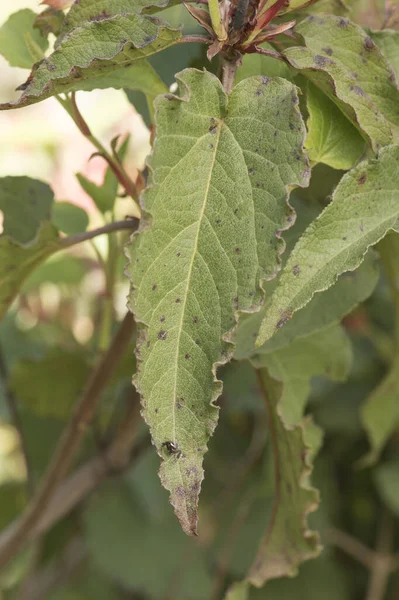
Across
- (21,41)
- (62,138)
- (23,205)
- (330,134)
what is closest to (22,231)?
(23,205)

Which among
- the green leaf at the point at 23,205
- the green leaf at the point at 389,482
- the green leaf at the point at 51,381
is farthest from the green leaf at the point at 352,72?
the green leaf at the point at 389,482

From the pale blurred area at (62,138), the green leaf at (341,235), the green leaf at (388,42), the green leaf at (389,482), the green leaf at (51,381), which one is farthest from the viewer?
the pale blurred area at (62,138)

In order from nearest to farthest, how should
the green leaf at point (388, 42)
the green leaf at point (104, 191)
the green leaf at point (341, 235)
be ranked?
1. the green leaf at point (341, 235)
2. the green leaf at point (388, 42)
3. the green leaf at point (104, 191)

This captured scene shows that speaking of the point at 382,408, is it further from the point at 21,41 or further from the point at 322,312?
the point at 21,41

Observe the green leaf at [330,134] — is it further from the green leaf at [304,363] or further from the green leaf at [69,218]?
the green leaf at [69,218]

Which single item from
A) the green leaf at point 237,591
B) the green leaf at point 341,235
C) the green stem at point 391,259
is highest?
the green leaf at point 341,235

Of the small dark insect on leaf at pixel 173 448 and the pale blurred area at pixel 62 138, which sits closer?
the small dark insect on leaf at pixel 173 448

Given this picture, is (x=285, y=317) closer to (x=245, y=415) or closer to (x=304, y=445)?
(x=304, y=445)
